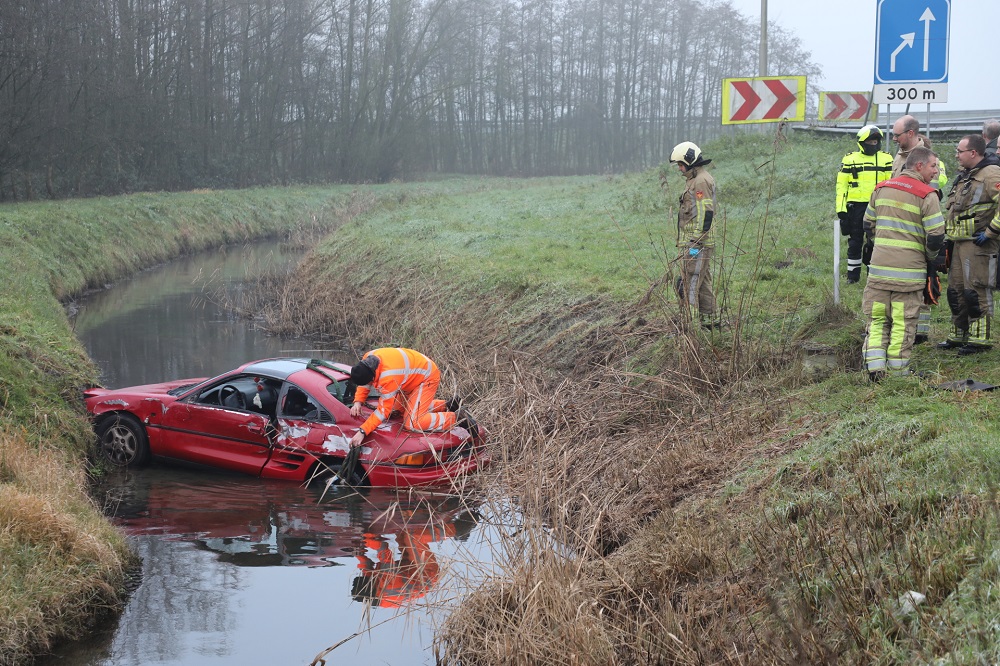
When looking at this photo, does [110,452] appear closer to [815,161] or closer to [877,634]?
[877,634]

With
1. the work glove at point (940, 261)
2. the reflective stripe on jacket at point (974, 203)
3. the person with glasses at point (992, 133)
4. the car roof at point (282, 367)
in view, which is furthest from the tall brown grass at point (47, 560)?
the person with glasses at point (992, 133)

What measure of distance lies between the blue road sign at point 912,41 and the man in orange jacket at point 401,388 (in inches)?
221

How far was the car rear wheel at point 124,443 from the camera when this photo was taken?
11148 mm

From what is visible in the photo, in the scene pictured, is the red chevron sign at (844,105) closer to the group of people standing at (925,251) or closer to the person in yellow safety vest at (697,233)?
the group of people standing at (925,251)

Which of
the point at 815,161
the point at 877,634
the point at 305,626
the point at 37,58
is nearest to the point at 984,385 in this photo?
the point at 877,634

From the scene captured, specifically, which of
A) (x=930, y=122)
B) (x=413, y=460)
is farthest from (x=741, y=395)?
(x=930, y=122)

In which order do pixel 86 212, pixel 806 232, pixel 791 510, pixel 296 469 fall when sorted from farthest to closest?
pixel 86 212 < pixel 806 232 < pixel 296 469 < pixel 791 510

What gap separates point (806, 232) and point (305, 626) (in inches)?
455

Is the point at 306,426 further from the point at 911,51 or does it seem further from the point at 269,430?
the point at 911,51

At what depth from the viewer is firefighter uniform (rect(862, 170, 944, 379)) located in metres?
8.51

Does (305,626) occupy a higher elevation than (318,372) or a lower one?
lower

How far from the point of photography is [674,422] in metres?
9.59

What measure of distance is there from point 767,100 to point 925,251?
16.1 feet

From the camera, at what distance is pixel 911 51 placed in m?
10.1
